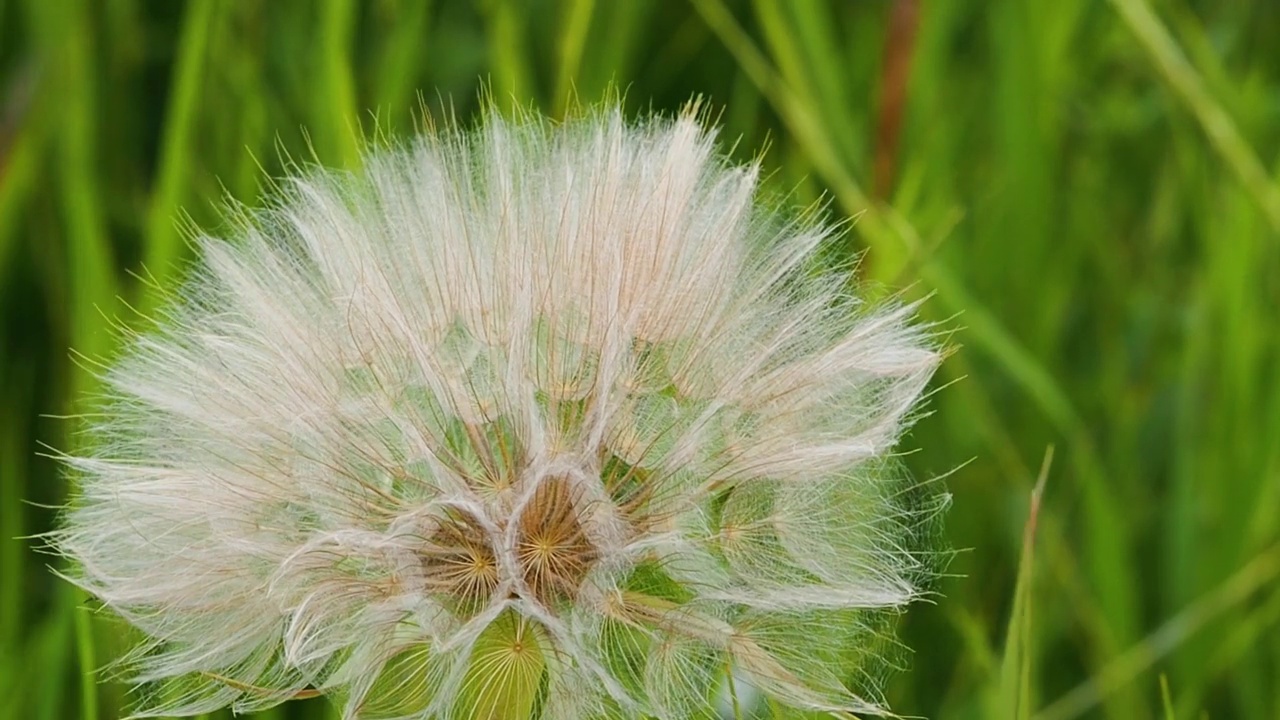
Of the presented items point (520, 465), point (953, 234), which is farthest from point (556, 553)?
point (953, 234)

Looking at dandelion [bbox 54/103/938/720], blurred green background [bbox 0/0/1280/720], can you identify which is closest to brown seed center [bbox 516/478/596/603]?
dandelion [bbox 54/103/938/720]

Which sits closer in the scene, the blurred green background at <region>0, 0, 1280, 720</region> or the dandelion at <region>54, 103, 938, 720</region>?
the dandelion at <region>54, 103, 938, 720</region>

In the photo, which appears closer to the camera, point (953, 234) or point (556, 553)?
point (556, 553)

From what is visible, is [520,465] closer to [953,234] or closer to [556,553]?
[556,553]

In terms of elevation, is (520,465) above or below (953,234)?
below

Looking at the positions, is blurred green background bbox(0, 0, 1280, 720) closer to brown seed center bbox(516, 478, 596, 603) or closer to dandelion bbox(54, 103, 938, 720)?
dandelion bbox(54, 103, 938, 720)
